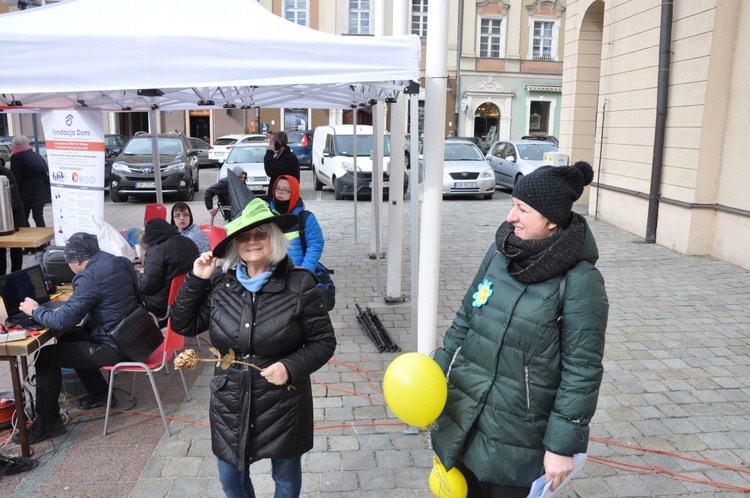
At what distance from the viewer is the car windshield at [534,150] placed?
17.9 meters

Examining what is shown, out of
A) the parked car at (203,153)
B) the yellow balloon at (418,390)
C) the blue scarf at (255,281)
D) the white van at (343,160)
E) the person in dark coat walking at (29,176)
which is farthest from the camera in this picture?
the parked car at (203,153)

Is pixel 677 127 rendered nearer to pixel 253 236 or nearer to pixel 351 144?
pixel 351 144

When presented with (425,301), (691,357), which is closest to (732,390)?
(691,357)

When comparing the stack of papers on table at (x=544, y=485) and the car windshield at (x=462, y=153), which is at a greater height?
the car windshield at (x=462, y=153)

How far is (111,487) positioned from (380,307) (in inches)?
154

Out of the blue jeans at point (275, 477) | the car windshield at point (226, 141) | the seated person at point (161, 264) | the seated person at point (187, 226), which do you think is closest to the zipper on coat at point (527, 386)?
the blue jeans at point (275, 477)

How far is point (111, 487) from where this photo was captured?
144 inches

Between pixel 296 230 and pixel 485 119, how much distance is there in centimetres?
3359

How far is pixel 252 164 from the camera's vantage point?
15812 millimetres

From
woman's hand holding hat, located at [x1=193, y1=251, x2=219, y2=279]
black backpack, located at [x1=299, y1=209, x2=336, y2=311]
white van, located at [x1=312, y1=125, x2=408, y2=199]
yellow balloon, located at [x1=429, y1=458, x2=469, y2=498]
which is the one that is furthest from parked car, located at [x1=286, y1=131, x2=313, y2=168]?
yellow balloon, located at [x1=429, y1=458, x2=469, y2=498]

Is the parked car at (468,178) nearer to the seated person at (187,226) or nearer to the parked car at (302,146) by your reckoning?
the parked car at (302,146)

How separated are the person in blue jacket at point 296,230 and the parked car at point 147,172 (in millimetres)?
10595

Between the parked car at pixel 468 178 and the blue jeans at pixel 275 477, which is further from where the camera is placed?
the parked car at pixel 468 178

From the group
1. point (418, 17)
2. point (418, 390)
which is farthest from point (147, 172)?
point (418, 17)
